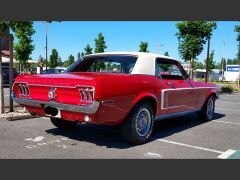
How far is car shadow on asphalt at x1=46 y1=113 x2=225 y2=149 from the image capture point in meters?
5.44

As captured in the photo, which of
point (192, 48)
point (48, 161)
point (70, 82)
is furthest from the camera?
point (192, 48)

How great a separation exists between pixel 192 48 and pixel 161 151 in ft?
51.8

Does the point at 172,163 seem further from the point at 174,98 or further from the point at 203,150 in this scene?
the point at 174,98

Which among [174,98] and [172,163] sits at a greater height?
[174,98]

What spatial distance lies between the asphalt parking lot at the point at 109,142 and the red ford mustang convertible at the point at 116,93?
1.28 ft

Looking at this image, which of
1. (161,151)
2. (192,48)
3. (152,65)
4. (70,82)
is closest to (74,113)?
(70,82)

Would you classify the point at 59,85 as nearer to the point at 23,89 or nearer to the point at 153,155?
the point at 23,89

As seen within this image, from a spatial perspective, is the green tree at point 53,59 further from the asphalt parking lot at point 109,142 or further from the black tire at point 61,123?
the black tire at point 61,123

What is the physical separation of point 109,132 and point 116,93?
6.08 ft

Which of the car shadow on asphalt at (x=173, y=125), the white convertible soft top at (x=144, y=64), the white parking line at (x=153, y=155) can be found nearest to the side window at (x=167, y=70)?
the white convertible soft top at (x=144, y=64)

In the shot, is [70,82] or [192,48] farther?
[192,48]

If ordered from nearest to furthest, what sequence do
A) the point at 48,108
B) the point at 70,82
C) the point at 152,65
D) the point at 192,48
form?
the point at 70,82
the point at 48,108
the point at 152,65
the point at 192,48

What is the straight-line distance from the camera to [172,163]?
14.1 ft

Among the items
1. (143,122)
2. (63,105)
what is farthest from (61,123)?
(143,122)
